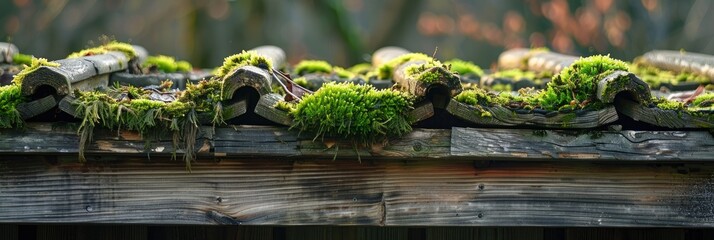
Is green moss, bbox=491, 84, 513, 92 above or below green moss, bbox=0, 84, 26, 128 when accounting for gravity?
above

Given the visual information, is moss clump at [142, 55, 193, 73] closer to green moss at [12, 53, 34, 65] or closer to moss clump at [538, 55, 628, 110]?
green moss at [12, 53, 34, 65]

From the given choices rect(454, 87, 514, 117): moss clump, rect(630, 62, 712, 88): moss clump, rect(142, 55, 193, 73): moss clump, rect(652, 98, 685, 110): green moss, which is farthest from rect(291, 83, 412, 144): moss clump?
rect(142, 55, 193, 73): moss clump

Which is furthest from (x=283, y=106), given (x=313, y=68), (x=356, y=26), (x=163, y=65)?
(x=356, y=26)

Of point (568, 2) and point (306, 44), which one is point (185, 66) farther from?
point (568, 2)

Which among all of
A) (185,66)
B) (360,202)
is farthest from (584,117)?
(185,66)

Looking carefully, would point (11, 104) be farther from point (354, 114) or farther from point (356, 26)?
point (356, 26)

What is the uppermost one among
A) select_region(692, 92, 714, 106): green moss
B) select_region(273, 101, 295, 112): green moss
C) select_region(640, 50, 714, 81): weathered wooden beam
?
select_region(640, 50, 714, 81): weathered wooden beam

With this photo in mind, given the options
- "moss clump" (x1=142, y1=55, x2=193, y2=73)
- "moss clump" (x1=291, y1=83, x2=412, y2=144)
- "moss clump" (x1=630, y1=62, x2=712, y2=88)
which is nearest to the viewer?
"moss clump" (x1=291, y1=83, x2=412, y2=144)

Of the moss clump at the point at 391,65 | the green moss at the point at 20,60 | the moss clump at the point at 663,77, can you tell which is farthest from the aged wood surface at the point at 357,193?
the green moss at the point at 20,60
